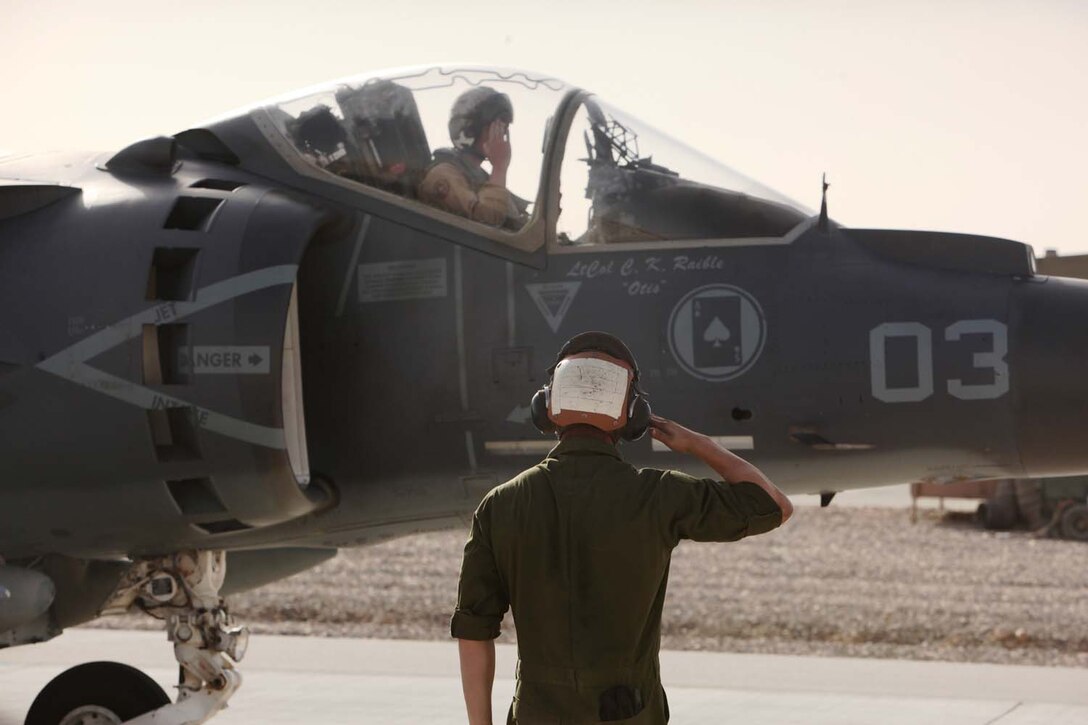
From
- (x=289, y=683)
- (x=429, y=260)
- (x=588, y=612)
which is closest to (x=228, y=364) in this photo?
(x=429, y=260)

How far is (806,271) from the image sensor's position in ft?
19.0

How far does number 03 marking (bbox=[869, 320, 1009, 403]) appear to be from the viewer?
549 cm

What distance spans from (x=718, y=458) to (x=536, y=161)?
243 centimetres

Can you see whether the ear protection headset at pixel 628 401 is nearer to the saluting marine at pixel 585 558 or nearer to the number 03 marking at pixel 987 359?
the saluting marine at pixel 585 558

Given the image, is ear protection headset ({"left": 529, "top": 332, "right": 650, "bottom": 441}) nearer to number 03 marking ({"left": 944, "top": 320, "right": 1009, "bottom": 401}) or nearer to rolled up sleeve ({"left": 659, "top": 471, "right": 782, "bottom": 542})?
rolled up sleeve ({"left": 659, "top": 471, "right": 782, "bottom": 542})

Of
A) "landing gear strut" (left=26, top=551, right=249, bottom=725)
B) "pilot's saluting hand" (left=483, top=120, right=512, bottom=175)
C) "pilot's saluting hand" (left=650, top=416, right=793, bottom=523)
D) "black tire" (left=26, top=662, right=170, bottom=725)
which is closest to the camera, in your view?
"pilot's saluting hand" (left=650, top=416, right=793, bottom=523)

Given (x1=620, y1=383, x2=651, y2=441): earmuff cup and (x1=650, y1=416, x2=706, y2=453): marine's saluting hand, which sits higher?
(x1=620, y1=383, x2=651, y2=441): earmuff cup

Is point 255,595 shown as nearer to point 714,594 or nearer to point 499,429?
point 714,594

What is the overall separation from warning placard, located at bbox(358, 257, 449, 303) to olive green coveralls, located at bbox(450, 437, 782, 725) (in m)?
2.27

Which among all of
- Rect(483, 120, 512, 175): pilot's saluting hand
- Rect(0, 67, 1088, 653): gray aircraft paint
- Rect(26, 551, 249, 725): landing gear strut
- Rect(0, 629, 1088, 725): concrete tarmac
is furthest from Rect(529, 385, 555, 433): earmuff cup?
Rect(0, 629, 1088, 725): concrete tarmac

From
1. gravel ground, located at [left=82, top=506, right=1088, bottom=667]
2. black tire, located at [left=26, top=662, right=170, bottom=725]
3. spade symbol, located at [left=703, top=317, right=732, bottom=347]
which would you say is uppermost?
spade symbol, located at [left=703, top=317, right=732, bottom=347]

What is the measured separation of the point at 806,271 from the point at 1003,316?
0.68 meters

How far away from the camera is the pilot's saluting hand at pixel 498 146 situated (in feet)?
20.3

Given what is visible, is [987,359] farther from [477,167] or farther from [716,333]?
[477,167]
